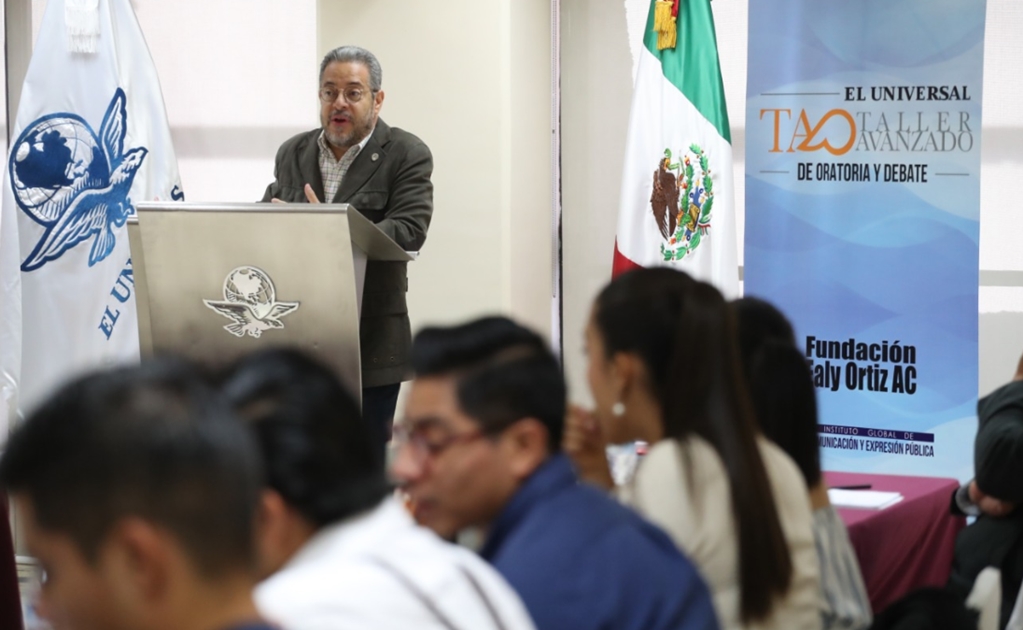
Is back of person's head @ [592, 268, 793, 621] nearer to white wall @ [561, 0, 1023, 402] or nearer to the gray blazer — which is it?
the gray blazer

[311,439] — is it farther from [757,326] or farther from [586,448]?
[757,326]

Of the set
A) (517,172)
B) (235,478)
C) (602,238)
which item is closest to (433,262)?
(517,172)

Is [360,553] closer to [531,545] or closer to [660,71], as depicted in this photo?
[531,545]

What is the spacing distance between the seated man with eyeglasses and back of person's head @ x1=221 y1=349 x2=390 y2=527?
23cm

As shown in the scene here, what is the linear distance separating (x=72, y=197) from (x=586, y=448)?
3019mm

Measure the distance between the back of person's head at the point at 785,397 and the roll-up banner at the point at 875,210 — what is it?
268 cm

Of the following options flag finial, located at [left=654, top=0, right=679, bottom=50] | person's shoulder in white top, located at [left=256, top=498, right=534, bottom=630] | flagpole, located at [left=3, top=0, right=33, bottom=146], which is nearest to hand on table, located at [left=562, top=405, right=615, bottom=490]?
person's shoulder in white top, located at [left=256, top=498, right=534, bottom=630]

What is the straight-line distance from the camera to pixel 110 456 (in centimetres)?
90

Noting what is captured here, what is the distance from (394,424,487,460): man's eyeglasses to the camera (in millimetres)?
1662

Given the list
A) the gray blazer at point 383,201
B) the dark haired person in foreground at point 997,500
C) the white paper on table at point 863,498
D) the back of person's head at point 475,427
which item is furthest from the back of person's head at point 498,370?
the gray blazer at point 383,201

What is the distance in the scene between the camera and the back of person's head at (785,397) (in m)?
2.25

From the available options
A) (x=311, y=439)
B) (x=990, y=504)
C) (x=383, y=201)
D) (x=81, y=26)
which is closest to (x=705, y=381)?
(x=311, y=439)

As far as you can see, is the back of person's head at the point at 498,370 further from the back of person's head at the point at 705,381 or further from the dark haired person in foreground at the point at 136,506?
the dark haired person in foreground at the point at 136,506

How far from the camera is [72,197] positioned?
4727mm
